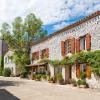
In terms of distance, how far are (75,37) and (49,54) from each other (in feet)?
24.8

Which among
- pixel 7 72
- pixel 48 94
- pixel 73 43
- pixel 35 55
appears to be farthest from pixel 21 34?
pixel 48 94

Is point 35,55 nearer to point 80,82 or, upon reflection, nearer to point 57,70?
point 57,70

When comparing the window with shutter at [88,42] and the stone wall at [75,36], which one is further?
the window with shutter at [88,42]

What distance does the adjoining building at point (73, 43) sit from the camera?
77.0 feet

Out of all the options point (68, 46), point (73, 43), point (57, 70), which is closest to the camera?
point (73, 43)

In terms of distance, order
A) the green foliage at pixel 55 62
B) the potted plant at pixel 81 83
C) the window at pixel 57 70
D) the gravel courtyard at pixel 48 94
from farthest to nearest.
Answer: the window at pixel 57 70 → the green foliage at pixel 55 62 → the potted plant at pixel 81 83 → the gravel courtyard at pixel 48 94

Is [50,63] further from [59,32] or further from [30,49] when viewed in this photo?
[30,49]

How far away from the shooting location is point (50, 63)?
3225 cm

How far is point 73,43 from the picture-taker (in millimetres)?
27031

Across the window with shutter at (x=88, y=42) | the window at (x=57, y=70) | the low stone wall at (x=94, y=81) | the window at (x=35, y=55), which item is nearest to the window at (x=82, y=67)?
the low stone wall at (x=94, y=81)

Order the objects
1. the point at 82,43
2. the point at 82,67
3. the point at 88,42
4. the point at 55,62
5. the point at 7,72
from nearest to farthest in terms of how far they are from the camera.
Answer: the point at 88,42, the point at 82,67, the point at 82,43, the point at 55,62, the point at 7,72

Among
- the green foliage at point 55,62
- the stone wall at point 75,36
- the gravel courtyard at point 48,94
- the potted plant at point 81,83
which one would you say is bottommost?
the gravel courtyard at point 48,94

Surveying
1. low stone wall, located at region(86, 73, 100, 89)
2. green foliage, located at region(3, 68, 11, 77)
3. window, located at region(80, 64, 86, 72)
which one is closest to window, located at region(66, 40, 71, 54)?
window, located at region(80, 64, 86, 72)

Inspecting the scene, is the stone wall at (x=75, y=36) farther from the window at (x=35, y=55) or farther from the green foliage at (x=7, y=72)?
the green foliage at (x=7, y=72)
